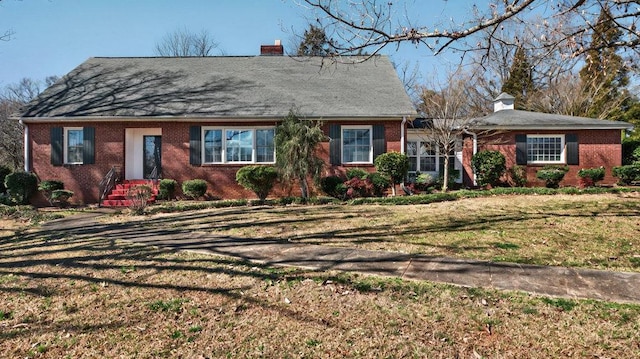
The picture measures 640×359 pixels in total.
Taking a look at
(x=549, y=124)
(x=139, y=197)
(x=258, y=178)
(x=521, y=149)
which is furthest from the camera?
(x=521, y=149)

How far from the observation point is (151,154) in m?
15.0

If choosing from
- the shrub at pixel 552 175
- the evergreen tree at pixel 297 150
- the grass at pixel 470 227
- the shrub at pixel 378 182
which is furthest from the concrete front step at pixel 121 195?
the shrub at pixel 552 175

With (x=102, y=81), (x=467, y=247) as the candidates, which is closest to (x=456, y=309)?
(x=467, y=247)

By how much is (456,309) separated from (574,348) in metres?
0.93

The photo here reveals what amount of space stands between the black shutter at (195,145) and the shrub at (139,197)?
3.81m

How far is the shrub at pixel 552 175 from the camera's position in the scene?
46.4 feet

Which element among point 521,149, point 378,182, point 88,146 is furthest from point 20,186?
point 521,149

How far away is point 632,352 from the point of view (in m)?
2.77

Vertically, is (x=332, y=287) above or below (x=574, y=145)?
below

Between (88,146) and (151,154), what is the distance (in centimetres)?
218

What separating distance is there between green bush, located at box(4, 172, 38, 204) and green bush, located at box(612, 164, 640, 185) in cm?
2180

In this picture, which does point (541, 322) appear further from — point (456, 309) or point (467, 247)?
point (467, 247)

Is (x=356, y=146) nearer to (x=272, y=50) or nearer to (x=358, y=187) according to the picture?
(x=358, y=187)

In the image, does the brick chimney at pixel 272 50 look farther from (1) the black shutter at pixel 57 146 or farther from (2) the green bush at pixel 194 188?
(1) the black shutter at pixel 57 146
